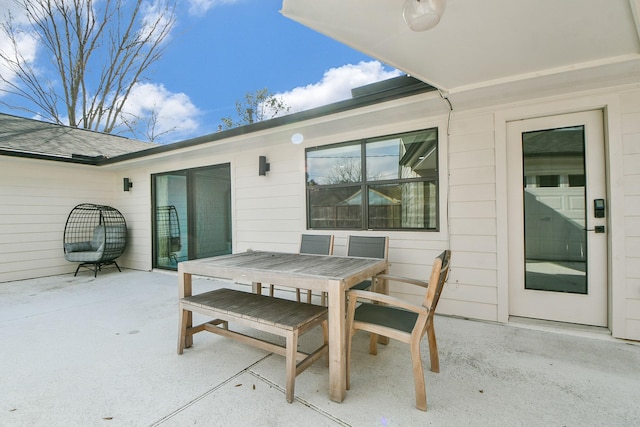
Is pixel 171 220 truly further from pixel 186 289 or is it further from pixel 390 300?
pixel 390 300

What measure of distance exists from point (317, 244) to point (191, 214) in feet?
10.3

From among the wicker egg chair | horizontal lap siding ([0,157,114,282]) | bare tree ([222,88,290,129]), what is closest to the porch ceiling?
the wicker egg chair

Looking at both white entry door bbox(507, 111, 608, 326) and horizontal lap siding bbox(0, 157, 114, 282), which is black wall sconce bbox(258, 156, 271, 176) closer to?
white entry door bbox(507, 111, 608, 326)

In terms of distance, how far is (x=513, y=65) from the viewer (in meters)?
2.21

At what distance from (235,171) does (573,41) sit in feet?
14.1

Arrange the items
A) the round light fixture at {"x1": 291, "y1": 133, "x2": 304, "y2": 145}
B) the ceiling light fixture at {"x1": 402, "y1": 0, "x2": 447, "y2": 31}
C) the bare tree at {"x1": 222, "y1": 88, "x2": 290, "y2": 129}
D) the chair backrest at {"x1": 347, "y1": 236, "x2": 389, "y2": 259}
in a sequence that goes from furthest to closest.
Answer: the bare tree at {"x1": 222, "y1": 88, "x2": 290, "y2": 129} → the round light fixture at {"x1": 291, "y1": 133, "x2": 304, "y2": 145} → the chair backrest at {"x1": 347, "y1": 236, "x2": 389, "y2": 259} → the ceiling light fixture at {"x1": 402, "y1": 0, "x2": 447, "y2": 31}

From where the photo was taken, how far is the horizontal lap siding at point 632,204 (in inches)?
97.2

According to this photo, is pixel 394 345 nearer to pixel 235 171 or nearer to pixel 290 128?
pixel 290 128

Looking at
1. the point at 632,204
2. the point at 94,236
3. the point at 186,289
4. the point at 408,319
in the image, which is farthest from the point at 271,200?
the point at 94,236

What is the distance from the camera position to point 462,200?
10.2 ft

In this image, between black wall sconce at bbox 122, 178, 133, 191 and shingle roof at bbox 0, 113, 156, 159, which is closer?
shingle roof at bbox 0, 113, 156, 159

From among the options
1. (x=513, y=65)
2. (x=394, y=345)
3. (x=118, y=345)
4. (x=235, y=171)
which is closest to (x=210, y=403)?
(x=118, y=345)

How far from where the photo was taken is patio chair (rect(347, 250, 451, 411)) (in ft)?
5.38

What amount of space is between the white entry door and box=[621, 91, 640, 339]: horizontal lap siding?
16 cm
